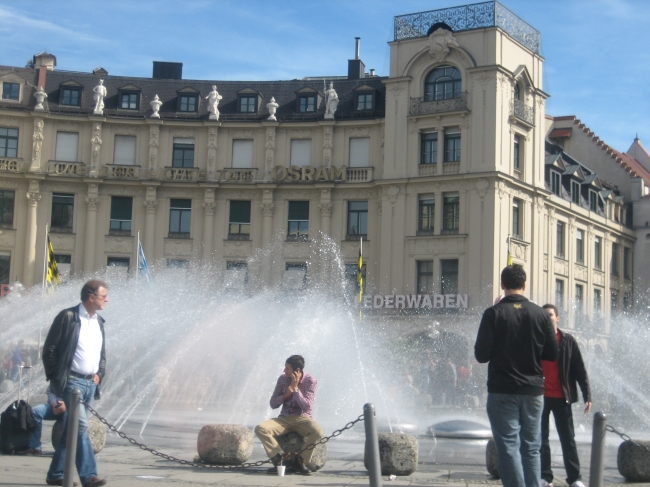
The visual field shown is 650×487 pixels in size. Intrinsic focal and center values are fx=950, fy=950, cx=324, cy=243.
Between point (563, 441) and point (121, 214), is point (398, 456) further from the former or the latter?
point (121, 214)

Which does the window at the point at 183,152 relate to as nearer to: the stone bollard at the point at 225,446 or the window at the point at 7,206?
the window at the point at 7,206

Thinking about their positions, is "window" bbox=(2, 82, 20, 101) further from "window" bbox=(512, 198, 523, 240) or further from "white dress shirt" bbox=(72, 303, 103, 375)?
"white dress shirt" bbox=(72, 303, 103, 375)

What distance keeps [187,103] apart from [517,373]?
146 feet

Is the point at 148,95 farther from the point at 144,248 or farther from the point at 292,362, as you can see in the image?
the point at 292,362

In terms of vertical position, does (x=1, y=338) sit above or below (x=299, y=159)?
below

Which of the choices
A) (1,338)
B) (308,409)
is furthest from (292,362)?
(1,338)

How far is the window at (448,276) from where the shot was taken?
4491 centimetres

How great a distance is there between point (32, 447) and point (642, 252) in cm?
5381

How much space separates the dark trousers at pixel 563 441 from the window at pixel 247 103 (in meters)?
41.8

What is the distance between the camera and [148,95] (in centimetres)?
5141

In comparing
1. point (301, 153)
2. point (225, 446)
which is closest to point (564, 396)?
point (225, 446)

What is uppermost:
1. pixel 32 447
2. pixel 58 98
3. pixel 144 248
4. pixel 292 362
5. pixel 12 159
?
pixel 58 98

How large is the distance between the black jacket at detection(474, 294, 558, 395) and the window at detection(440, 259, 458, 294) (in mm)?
36839

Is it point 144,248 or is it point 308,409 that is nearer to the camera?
point 308,409
